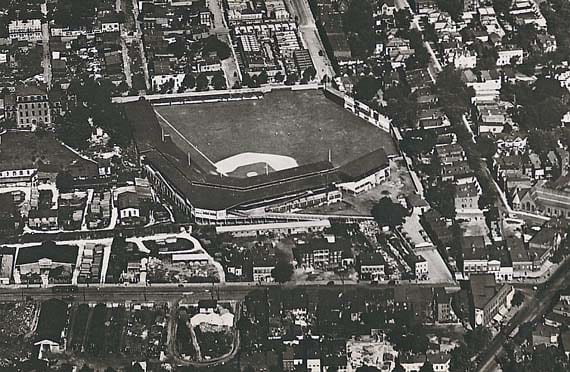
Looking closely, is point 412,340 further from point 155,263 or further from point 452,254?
point 155,263

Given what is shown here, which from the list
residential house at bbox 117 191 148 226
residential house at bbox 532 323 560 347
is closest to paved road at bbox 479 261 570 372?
residential house at bbox 532 323 560 347

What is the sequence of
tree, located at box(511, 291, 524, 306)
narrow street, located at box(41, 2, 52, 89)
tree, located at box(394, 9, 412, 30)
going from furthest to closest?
1. tree, located at box(394, 9, 412, 30)
2. narrow street, located at box(41, 2, 52, 89)
3. tree, located at box(511, 291, 524, 306)

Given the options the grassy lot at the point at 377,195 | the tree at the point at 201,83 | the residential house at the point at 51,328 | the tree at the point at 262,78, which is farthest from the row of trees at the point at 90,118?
the residential house at the point at 51,328

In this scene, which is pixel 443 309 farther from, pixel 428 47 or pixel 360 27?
pixel 360 27

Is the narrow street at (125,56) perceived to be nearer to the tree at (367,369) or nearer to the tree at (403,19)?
the tree at (403,19)

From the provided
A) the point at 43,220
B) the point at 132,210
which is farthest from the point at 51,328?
the point at 132,210

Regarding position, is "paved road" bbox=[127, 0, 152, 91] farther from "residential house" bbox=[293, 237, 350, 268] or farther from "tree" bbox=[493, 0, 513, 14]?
"tree" bbox=[493, 0, 513, 14]
